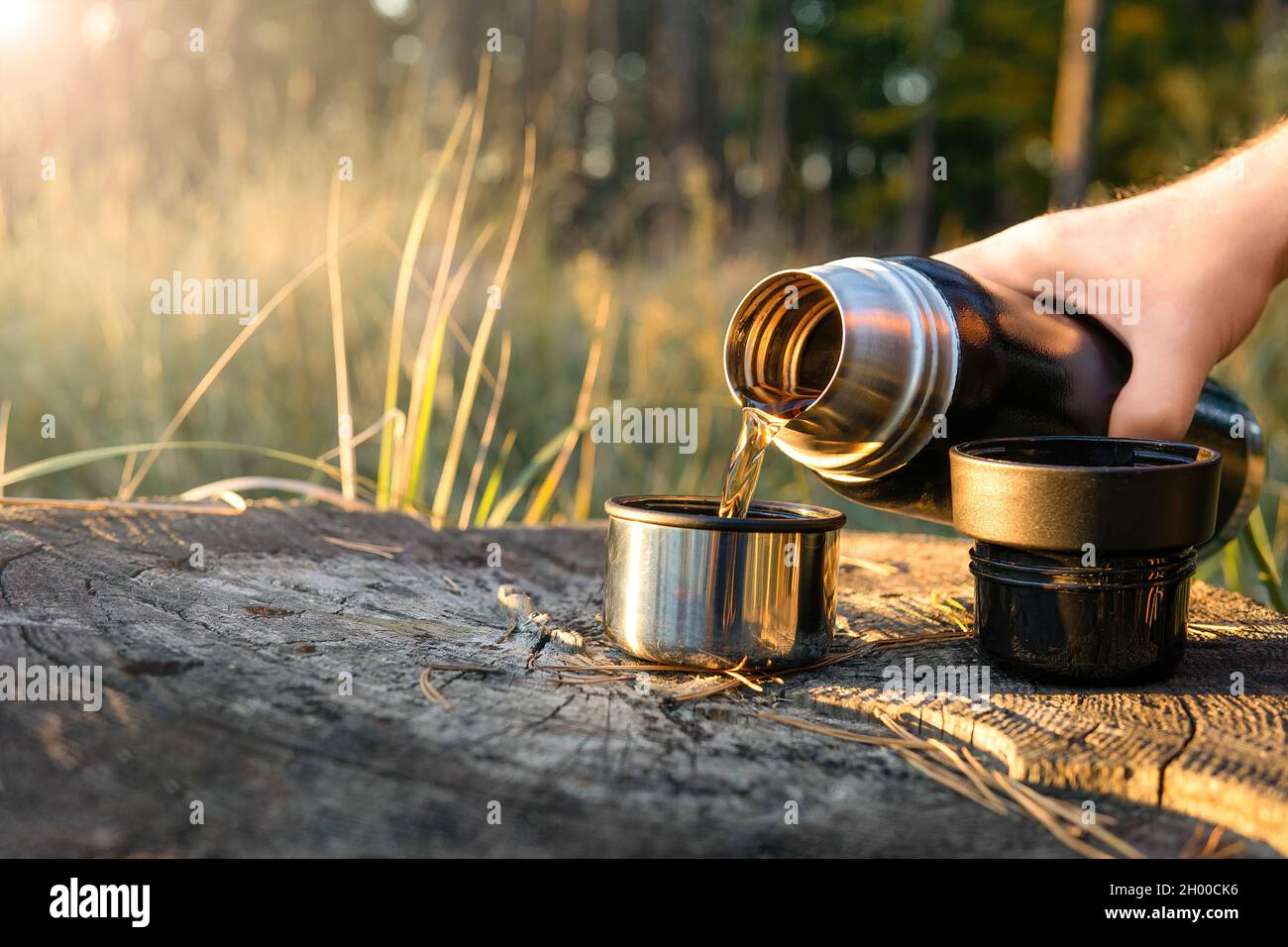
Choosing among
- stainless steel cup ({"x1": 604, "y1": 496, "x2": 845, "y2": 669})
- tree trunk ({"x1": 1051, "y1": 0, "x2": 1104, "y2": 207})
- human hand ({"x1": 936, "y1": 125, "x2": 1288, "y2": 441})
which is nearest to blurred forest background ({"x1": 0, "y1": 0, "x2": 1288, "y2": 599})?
tree trunk ({"x1": 1051, "y1": 0, "x2": 1104, "y2": 207})

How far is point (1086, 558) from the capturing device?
1.39 meters

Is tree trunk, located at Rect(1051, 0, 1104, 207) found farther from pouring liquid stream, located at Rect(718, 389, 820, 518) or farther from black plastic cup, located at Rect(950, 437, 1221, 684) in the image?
black plastic cup, located at Rect(950, 437, 1221, 684)

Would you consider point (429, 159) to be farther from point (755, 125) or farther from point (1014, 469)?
point (755, 125)

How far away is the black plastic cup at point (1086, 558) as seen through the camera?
4.48 feet

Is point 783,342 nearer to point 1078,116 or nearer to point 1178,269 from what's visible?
point 1178,269

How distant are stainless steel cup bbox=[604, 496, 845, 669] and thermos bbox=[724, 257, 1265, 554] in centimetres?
19

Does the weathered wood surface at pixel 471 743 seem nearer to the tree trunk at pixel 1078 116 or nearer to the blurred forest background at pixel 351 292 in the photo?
the blurred forest background at pixel 351 292

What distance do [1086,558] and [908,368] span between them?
0.37 meters

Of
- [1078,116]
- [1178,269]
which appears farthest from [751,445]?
[1078,116]

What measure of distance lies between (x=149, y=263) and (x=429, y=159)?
4.09 feet

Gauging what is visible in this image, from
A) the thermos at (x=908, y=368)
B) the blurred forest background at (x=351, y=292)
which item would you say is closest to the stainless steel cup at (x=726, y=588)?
the thermos at (x=908, y=368)

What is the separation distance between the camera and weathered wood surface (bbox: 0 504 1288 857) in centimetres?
98

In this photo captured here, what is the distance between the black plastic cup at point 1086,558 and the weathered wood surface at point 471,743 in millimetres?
62

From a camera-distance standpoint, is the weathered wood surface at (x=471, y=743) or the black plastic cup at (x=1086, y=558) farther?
the black plastic cup at (x=1086, y=558)
